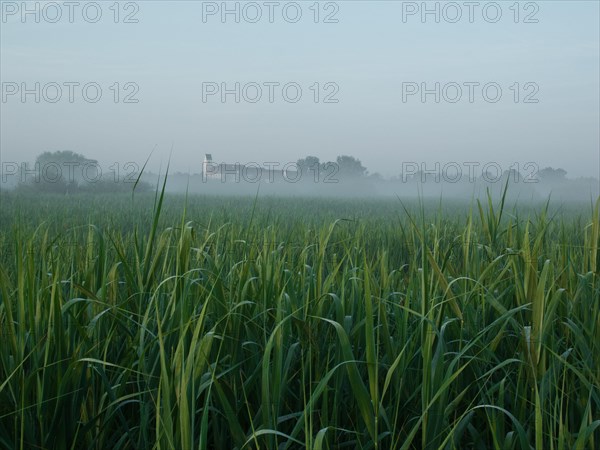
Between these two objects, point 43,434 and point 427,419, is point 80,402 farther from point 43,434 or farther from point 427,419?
point 427,419

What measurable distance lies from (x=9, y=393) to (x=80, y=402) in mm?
222

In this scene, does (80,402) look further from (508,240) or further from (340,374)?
(508,240)

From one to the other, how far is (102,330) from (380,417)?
1108mm

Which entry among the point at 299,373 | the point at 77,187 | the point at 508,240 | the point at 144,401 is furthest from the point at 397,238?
the point at 77,187

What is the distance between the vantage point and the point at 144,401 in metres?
1.91

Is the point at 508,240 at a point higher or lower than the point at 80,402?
higher

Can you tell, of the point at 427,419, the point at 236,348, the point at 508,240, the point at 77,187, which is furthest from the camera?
the point at 77,187

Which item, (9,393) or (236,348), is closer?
(9,393)

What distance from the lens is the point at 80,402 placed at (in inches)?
76.7

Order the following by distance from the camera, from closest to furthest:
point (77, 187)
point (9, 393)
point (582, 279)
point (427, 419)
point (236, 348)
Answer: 1. point (427, 419)
2. point (9, 393)
3. point (236, 348)
4. point (582, 279)
5. point (77, 187)

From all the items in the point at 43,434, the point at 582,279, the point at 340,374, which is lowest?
the point at 43,434

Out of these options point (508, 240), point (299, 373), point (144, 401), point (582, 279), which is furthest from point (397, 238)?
point (144, 401)

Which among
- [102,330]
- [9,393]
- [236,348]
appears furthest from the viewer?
[102,330]

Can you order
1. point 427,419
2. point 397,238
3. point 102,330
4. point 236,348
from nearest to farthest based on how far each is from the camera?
point 427,419 → point 236,348 → point 102,330 → point 397,238
